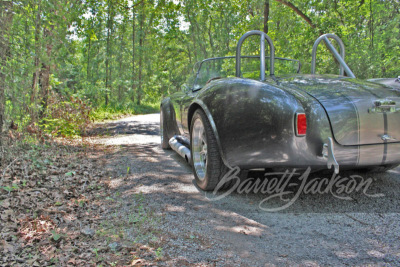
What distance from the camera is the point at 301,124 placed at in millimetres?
2463

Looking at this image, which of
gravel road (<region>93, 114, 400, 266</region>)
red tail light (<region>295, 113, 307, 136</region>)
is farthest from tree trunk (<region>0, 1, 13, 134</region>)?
red tail light (<region>295, 113, 307, 136</region>)

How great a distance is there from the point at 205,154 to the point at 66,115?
16.9 feet

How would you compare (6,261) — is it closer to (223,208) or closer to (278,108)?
(223,208)

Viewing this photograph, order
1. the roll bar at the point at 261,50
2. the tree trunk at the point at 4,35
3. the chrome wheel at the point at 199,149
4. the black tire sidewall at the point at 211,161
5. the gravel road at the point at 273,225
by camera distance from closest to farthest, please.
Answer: the gravel road at the point at 273,225
the black tire sidewall at the point at 211,161
the roll bar at the point at 261,50
the chrome wheel at the point at 199,149
the tree trunk at the point at 4,35

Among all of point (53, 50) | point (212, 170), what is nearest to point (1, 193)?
point (212, 170)

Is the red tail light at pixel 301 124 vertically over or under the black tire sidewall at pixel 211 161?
over

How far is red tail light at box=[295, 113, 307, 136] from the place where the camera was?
246 centimetres

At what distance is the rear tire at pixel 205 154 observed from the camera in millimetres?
3047

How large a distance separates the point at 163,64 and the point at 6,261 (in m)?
33.9

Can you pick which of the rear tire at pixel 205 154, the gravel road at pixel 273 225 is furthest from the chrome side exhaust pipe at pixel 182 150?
the gravel road at pixel 273 225

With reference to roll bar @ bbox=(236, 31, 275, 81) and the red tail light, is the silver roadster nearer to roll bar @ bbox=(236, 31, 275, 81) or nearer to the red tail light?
the red tail light

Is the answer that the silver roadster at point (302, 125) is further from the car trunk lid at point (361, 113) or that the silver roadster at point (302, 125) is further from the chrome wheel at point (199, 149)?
the chrome wheel at point (199, 149)
